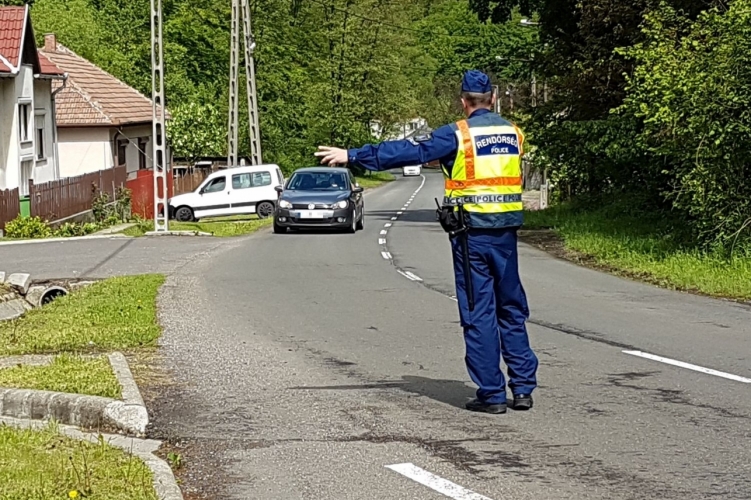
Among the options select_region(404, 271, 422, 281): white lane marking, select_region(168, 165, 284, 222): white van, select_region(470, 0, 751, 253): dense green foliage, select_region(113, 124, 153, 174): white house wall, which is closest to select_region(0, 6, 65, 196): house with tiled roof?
select_region(168, 165, 284, 222): white van

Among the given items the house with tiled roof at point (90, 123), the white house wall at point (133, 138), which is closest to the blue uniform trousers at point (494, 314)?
the house with tiled roof at point (90, 123)

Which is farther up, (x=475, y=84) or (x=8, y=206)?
(x=475, y=84)

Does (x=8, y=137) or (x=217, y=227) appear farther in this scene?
(x=8, y=137)

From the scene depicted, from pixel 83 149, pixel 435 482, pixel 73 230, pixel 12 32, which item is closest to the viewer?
pixel 435 482

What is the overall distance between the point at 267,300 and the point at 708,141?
24.0ft

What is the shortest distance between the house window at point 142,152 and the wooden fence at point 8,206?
18.9 metres

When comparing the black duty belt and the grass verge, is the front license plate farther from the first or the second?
the black duty belt

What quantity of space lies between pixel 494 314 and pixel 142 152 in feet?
138

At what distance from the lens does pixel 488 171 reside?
723 cm

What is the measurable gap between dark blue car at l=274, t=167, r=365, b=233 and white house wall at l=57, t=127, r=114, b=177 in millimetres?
16942

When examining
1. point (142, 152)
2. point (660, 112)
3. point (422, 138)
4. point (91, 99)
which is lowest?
point (142, 152)

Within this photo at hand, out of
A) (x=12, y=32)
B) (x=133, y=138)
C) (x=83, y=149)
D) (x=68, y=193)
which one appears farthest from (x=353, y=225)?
(x=133, y=138)

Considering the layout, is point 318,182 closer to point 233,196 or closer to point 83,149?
point 233,196

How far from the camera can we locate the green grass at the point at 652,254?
621 inches
